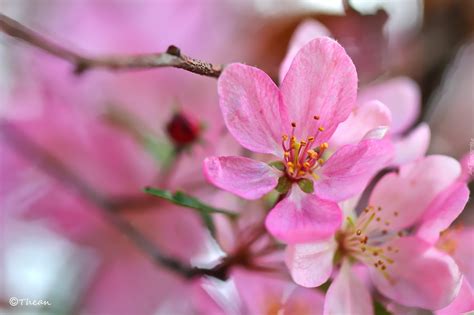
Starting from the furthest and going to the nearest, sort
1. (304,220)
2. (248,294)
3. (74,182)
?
1. (74,182)
2. (248,294)
3. (304,220)

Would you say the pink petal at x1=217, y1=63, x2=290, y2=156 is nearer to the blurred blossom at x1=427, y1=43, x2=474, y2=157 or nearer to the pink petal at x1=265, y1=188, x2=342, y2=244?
the pink petal at x1=265, y1=188, x2=342, y2=244

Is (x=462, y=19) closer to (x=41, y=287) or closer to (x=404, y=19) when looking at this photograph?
(x=404, y=19)

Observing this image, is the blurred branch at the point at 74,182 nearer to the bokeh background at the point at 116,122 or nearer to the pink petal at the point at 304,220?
the bokeh background at the point at 116,122

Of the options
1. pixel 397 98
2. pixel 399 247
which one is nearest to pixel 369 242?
pixel 399 247

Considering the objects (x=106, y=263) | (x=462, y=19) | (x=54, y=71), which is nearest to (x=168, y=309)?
(x=106, y=263)

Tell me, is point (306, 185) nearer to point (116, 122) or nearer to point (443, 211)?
point (443, 211)

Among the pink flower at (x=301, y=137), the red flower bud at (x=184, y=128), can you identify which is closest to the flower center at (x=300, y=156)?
the pink flower at (x=301, y=137)

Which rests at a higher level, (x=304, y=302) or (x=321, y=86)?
(x=321, y=86)
